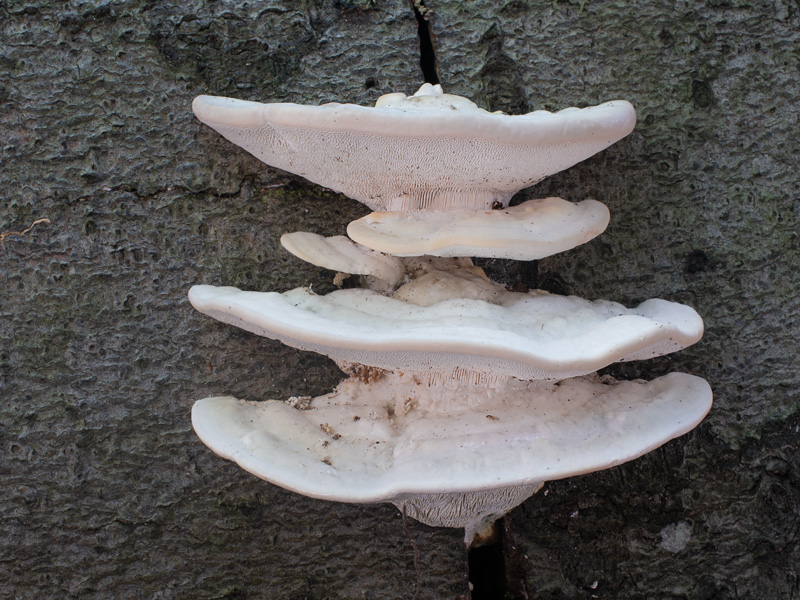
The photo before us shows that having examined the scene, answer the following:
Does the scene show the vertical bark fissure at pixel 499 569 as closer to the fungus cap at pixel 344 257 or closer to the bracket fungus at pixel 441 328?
the bracket fungus at pixel 441 328

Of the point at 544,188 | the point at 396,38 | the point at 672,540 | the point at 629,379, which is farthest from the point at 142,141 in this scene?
the point at 672,540

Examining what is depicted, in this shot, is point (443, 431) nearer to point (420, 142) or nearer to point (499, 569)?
point (420, 142)

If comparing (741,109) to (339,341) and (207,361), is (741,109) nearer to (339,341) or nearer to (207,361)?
(339,341)

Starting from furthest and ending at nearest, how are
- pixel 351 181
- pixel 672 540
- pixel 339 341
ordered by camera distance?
pixel 672 540 → pixel 351 181 → pixel 339 341

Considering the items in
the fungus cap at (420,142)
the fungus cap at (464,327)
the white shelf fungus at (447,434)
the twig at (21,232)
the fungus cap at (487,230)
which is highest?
the fungus cap at (420,142)

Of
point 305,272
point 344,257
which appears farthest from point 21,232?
point 344,257

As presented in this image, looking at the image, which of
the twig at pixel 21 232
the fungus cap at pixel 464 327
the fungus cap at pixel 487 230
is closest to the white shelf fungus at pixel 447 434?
the fungus cap at pixel 464 327
